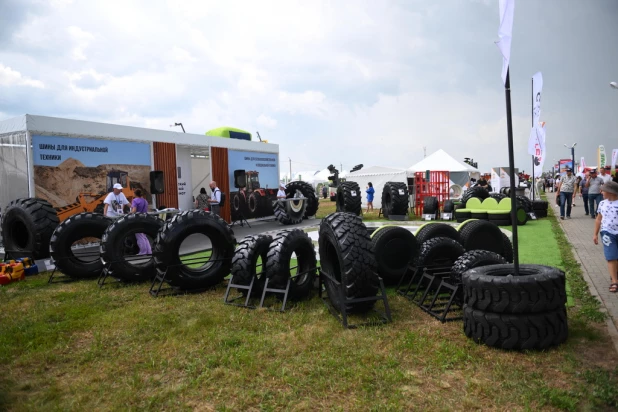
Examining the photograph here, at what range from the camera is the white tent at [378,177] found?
75.4ft

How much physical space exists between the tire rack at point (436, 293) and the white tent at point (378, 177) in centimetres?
1725

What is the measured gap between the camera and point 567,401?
9.46ft

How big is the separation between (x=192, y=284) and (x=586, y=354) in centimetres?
501

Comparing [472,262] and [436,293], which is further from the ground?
[472,262]

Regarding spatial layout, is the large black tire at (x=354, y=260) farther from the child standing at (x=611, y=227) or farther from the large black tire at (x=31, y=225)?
the large black tire at (x=31, y=225)

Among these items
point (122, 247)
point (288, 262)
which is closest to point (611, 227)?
point (288, 262)

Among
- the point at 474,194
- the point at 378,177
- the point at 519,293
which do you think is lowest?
the point at 519,293

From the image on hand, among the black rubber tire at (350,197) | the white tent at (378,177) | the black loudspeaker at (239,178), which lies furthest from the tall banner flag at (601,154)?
the black loudspeaker at (239,178)

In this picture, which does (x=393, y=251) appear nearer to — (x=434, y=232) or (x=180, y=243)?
(x=434, y=232)

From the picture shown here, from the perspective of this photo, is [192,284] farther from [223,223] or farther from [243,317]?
[243,317]

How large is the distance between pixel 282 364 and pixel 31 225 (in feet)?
23.2

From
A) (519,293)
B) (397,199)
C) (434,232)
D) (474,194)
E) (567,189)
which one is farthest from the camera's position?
(397,199)

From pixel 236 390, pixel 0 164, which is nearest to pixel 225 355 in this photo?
pixel 236 390

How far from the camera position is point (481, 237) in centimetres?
642
